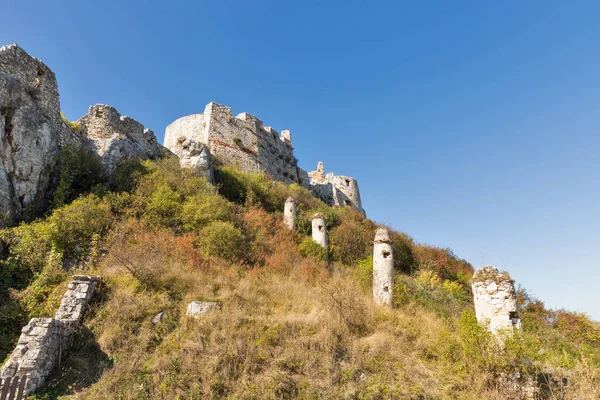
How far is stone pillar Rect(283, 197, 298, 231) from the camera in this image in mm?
14820

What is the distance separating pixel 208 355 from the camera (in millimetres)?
5641

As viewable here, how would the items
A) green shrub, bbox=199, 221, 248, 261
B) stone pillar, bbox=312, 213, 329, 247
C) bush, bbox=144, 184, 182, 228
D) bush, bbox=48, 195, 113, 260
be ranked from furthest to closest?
stone pillar, bbox=312, 213, 329, 247 < bush, bbox=144, 184, 182, 228 < green shrub, bbox=199, 221, 248, 261 < bush, bbox=48, 195, 113, 260

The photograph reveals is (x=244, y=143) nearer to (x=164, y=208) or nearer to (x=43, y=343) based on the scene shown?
(x=164, y=208)

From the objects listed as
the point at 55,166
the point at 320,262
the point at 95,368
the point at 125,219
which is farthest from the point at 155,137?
the point at 95,368

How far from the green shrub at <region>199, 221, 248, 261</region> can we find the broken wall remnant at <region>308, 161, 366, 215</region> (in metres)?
17.6

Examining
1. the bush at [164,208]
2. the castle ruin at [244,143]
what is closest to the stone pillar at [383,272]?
the bush at [164,208]

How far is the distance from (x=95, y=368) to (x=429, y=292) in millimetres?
9713

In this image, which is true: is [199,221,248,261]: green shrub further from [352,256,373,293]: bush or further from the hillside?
[352,256,373,293]: bush

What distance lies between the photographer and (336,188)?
103 ft

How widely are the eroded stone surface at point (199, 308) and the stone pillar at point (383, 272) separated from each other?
4.63 m

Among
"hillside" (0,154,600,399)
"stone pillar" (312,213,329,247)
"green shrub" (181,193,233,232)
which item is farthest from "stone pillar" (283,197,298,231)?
"green shrub" (181,193,233,232)

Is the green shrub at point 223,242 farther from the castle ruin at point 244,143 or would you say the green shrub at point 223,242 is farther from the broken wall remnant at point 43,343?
the castle ruin at point 244,143

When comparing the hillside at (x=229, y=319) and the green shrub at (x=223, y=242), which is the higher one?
the green shrub at (x=223, y=242)

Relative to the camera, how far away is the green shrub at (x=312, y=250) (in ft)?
40.9
